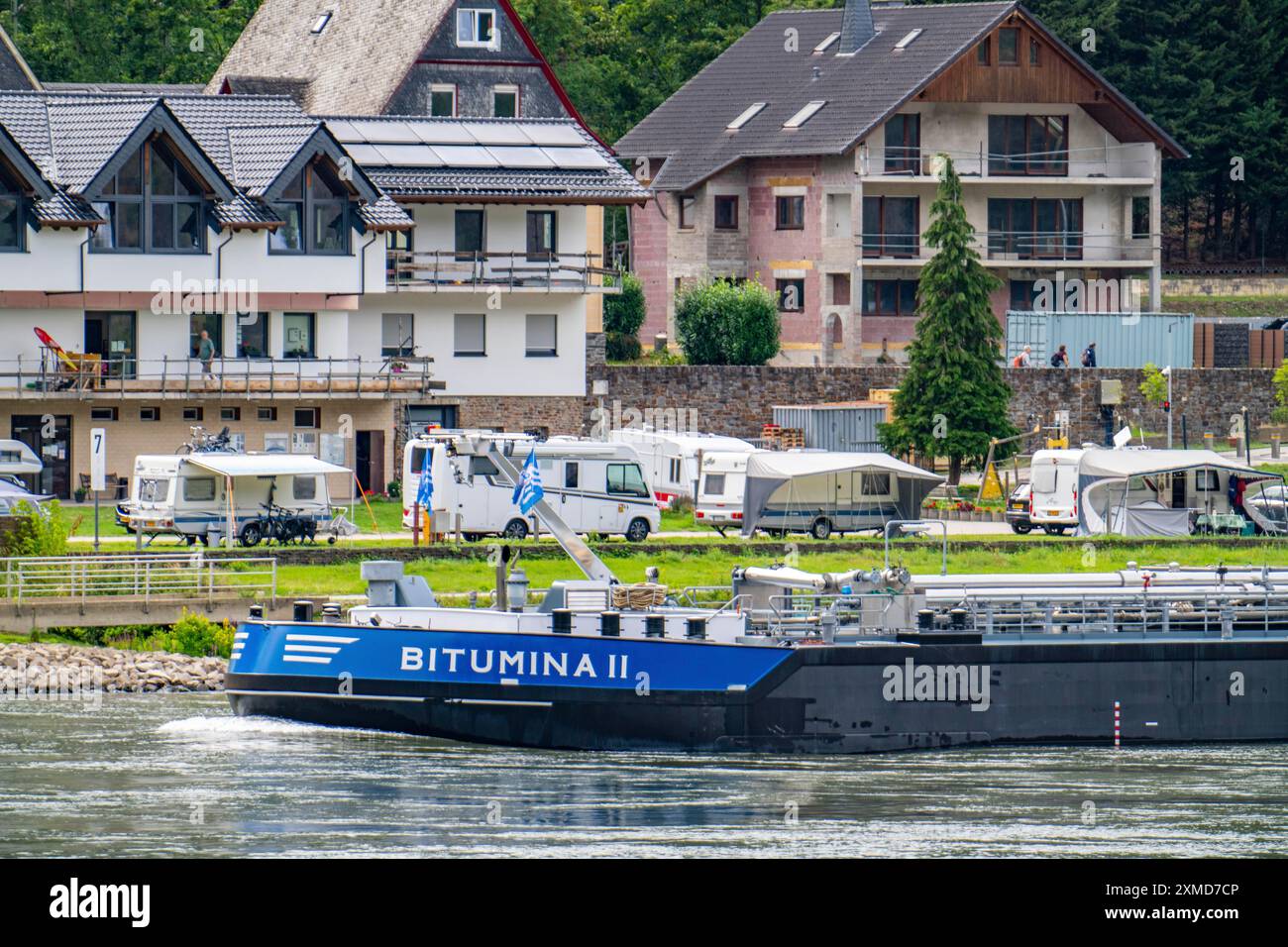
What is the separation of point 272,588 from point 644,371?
3028cm

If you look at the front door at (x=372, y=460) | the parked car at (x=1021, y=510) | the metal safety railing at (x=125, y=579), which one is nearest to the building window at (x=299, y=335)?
the front door at (x=372, y=460)

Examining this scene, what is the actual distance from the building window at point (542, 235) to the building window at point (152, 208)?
36.4ft

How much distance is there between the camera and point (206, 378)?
2694 inches

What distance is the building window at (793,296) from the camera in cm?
9044

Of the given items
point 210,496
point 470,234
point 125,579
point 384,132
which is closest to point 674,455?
point 210,496

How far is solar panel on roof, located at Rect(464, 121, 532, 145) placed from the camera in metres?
78.7

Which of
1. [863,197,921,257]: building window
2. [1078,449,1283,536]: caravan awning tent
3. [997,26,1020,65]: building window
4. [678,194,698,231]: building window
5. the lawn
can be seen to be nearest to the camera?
the lawn

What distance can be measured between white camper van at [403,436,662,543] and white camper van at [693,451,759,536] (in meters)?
1.98

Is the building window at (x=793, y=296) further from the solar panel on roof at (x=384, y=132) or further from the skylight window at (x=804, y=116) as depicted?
the solar panel on roof at (x=384, y=132)

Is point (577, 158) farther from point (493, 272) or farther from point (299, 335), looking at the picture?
point (299, 335)

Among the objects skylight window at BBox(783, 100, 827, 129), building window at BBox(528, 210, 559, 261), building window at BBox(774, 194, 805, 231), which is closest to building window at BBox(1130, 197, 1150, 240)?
skylight window at BBox(783, 100, 827, 129)

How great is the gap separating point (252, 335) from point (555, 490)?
14247 mm

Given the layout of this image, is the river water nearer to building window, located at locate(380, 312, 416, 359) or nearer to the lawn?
the lawn

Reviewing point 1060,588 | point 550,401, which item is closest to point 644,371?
point 550,401
